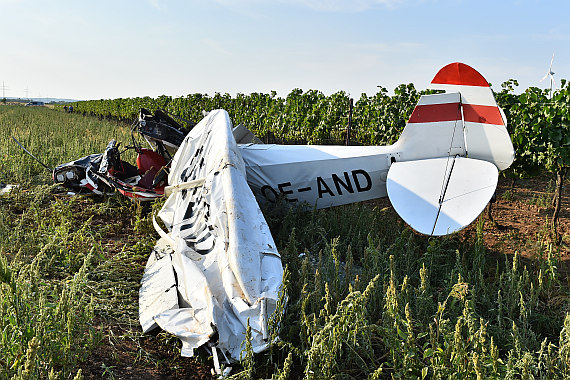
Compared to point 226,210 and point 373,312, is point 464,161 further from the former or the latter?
point 226,210

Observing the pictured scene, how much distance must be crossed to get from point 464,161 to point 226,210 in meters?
2.97

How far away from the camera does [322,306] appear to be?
3.59 m

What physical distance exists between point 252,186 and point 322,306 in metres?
3.00

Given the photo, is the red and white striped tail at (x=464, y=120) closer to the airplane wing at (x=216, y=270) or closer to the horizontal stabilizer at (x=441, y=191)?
the horizontal stabilizer at (x=441, y=191)

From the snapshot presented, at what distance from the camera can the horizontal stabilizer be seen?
4652mm

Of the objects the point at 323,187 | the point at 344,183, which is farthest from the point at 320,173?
the point at 344,183

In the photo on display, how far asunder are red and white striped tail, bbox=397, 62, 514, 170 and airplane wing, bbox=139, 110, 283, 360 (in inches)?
96.4

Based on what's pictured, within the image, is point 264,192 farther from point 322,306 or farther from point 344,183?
point 322,306

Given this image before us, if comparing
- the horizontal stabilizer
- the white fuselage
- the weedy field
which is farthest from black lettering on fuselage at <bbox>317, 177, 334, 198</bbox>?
the horizontal stabilizer

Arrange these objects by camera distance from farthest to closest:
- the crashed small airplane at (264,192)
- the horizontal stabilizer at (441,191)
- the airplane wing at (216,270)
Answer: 1. the horizontal stabilizer at (441,191)
2. the crashed small airplane at (264,192)
3. the airplane wing at (216,270)

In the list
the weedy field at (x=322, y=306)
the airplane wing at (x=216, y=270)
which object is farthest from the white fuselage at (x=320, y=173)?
the airplane wing at (x=216, y=270)

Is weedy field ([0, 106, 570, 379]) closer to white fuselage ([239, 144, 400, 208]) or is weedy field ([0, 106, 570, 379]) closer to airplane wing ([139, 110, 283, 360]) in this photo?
airplane wing ([139, 110, 283, 360])

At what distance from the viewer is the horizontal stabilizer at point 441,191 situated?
4.65m

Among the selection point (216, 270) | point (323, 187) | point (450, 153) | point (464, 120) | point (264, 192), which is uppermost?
point (464, 120)
